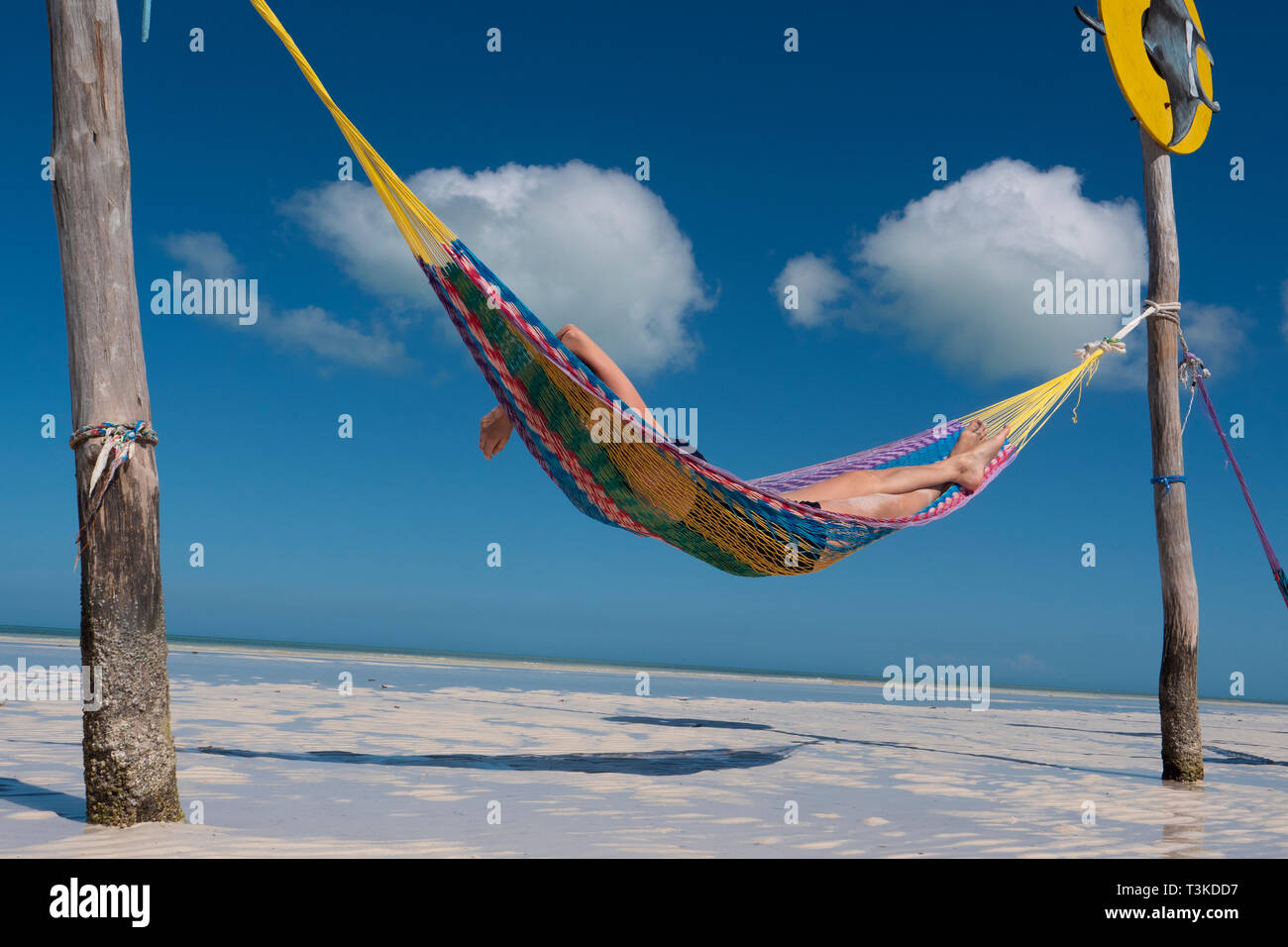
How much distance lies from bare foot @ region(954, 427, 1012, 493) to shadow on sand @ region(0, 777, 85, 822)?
11.8 feet

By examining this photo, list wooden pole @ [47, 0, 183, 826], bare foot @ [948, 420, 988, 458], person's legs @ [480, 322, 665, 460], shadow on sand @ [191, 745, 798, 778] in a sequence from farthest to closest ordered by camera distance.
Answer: bare foot @ [948, 420, 988, 458] < shadow on sand @ [191, 745, 798, 778] < person's legs @ [480, 322, 665, 460] < wooden pole @ [47, 0, 183, 826]

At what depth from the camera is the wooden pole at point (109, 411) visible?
2.48 metres

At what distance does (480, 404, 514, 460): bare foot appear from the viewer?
3836mm

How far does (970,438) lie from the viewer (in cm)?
445

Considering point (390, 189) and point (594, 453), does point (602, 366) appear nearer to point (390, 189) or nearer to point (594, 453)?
point (594, 453)

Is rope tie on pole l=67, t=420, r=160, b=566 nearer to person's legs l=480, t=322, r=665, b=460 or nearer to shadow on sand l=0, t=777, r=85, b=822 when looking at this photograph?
shadow on sand l=0, t=777, r=85, b=822

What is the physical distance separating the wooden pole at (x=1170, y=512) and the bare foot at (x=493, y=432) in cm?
310

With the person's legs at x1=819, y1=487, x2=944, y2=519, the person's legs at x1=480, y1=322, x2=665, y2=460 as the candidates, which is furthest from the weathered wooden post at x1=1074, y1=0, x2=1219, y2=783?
the person's legs at x1=480, y1=322, x2=665, y2=460

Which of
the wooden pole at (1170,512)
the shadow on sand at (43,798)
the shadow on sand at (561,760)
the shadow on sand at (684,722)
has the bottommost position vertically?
the shadow on sand at (684,722)

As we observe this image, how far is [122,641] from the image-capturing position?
2.51m

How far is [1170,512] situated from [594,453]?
2832 mm

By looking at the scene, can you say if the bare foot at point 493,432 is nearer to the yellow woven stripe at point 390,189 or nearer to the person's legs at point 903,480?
the yellow woven stripe at point 390,189

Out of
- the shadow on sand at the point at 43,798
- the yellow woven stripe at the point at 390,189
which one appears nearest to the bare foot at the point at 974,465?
the yellow woven stripe at the point at 390,189
